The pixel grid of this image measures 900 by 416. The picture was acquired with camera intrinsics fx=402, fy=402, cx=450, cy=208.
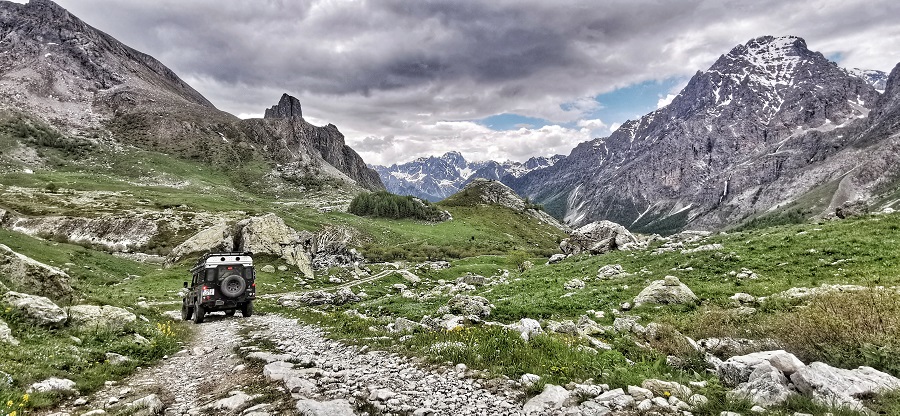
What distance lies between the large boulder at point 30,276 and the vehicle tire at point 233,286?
7837 mm

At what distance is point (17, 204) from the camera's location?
8388 centimetres

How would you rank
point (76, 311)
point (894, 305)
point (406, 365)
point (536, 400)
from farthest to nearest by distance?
point (76, 311) → point (406, 365) → point (894, 305) → point (536, 400)

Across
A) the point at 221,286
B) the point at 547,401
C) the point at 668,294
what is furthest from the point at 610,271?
the point at 221,286

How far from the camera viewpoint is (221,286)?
27.5 meters

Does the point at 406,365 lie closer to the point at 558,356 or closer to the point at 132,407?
the point at 558,356

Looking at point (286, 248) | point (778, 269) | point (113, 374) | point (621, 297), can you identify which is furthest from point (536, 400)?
point (286, 248)

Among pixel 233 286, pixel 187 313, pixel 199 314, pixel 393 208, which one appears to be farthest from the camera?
pixel 393 208

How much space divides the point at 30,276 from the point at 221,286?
939 cm

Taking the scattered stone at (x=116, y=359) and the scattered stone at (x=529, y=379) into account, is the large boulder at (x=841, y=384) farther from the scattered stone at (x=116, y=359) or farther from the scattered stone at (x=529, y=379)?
the scattered stone at (x=116, y=359)

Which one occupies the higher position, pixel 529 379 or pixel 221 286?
pixel 529 379

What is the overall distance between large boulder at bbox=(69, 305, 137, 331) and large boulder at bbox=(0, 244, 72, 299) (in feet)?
13.9

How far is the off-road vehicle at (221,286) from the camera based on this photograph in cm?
2706

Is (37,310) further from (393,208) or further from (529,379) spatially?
(393,208)

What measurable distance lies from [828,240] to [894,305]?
19.0 m
